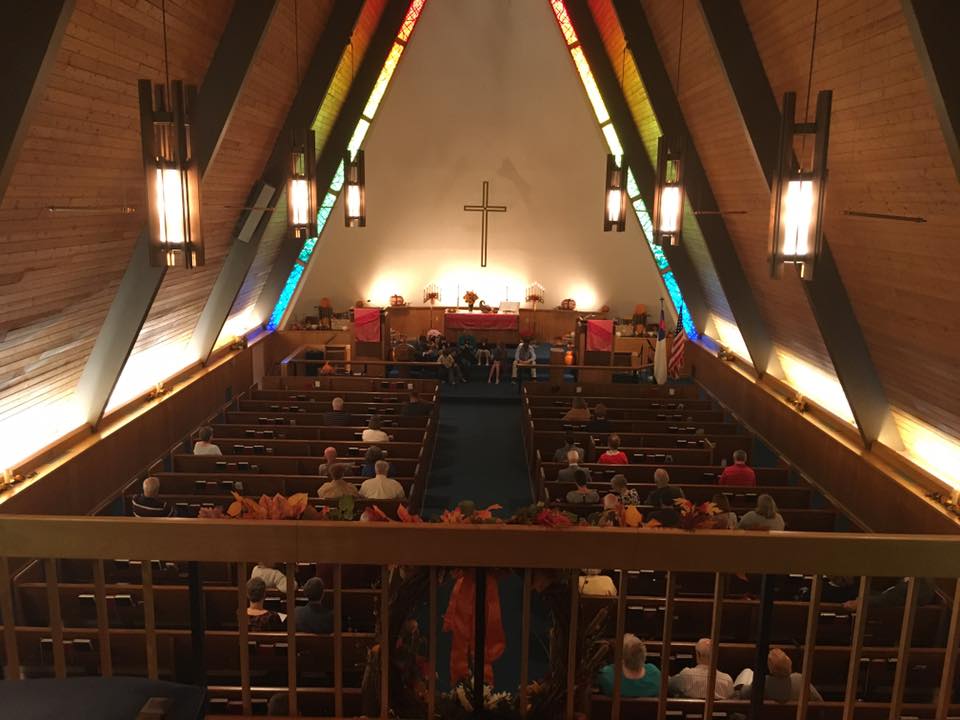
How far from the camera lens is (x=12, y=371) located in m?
7.82

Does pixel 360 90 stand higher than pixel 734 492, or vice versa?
pixel 360 90

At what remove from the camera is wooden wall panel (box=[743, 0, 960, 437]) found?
5.98 metres

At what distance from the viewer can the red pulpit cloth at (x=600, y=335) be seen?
650 inches

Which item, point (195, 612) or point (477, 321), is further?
point (477, 321)

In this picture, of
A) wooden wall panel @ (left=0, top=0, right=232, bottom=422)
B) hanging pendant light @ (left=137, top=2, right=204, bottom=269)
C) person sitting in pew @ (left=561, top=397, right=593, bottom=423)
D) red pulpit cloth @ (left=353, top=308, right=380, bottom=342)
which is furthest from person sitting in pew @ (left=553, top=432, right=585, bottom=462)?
red pulpit cloth @ (left=353, top=308, right=380, bottom=342)

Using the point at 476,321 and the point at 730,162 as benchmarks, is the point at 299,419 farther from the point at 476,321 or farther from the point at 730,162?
the point at 476,321

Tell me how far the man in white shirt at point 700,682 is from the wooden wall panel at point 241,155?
787cm

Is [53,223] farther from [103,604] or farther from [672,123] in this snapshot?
[672,123]

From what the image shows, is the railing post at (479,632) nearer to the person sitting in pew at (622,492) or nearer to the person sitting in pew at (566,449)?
the person sitting in pew at (622,492)

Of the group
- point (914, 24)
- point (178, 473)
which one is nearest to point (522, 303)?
point (178, 473)

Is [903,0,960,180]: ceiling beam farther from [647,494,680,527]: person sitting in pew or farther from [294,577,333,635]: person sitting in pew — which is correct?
[294,577,333,635]: person sitting in pew

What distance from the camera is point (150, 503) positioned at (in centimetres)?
784

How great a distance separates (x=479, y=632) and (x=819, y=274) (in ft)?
24.1

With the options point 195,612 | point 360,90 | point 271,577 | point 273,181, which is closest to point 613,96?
point 360,90
